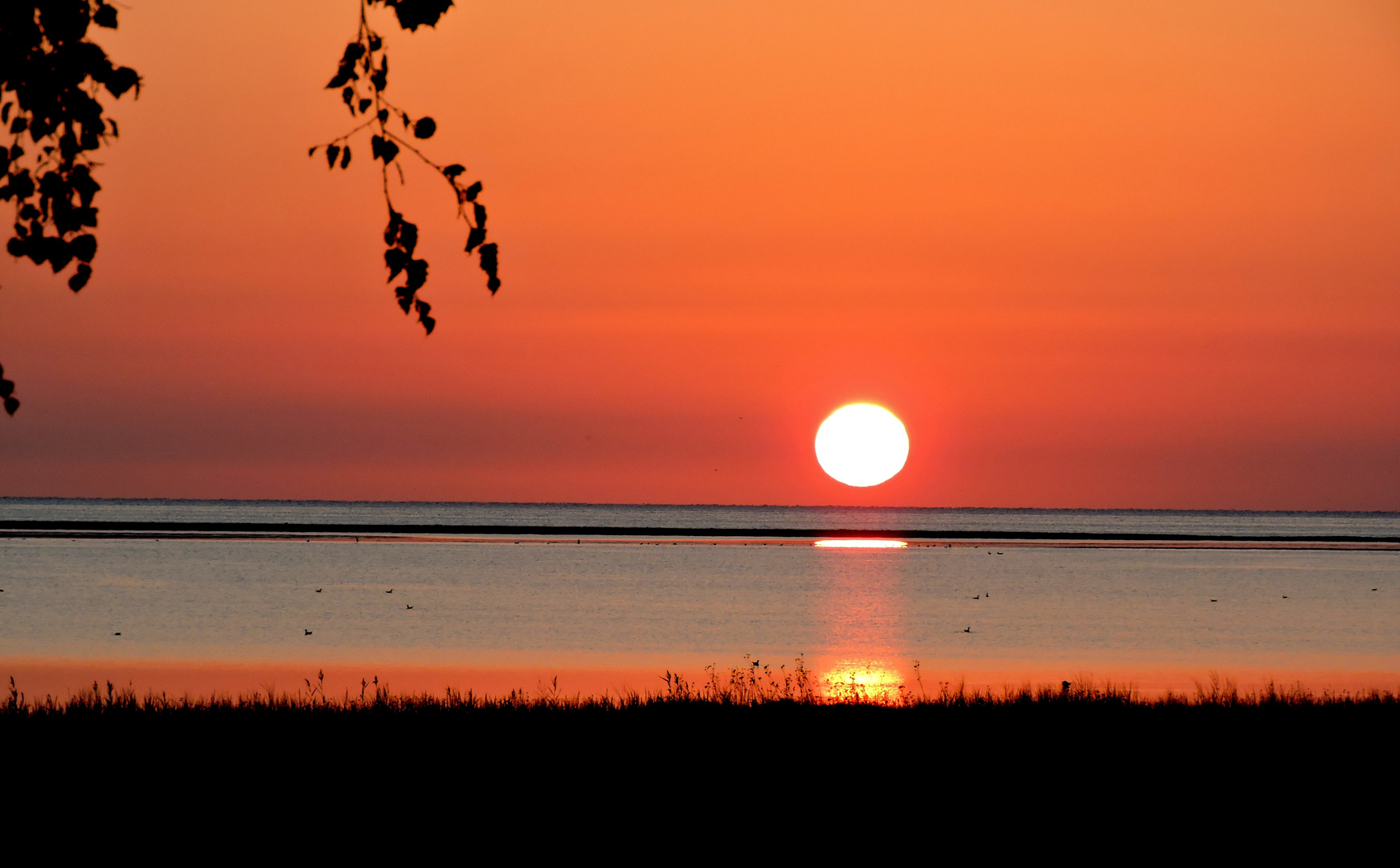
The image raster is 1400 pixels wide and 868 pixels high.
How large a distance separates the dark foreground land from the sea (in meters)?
10.1

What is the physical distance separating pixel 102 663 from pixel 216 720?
1951cm

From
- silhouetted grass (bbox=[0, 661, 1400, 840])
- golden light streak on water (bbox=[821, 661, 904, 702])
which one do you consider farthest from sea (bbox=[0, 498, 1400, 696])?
silhouetted grass (bbox=[0, 661, 1400, 840])

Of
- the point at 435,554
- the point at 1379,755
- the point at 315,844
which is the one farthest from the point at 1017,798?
the point at 435,554

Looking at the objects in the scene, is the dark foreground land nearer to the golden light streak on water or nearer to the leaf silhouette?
the golden light streak on water

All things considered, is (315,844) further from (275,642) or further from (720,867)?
(275,642)

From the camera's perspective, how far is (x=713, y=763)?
15547 millimetres

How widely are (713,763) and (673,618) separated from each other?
1509 inches

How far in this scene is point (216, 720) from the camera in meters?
19.3

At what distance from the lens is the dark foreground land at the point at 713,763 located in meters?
13.1

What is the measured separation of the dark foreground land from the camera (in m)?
13.1

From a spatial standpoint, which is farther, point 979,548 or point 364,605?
point 979,548

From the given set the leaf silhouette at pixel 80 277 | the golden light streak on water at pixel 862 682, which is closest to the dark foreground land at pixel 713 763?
the golden light streak on water at pixel 862 682

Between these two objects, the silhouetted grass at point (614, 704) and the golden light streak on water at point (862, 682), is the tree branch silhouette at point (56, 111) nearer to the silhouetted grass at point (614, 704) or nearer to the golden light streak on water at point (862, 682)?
the silhouetted grass at point (614, 704)

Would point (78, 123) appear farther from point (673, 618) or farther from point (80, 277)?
point (673, 618)
